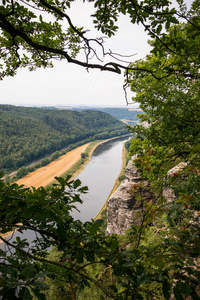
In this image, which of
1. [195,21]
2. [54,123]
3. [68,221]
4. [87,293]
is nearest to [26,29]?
[195,21]

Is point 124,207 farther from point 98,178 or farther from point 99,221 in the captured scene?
point 98,178

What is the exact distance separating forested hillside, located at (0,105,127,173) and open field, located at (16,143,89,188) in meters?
9.49

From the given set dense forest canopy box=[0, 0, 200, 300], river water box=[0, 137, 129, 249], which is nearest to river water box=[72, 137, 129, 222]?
river water box=[0, 137, 129, 249]

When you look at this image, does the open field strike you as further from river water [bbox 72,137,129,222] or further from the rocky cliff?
the rocky cliff

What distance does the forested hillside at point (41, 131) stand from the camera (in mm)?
73562

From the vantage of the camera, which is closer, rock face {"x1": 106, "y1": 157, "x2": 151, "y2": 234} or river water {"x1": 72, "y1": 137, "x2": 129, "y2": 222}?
rock face {"x1": 106, "y1": 157, "x2": 151, "y2": 234}

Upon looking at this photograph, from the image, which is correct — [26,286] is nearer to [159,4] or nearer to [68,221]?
[68,221]

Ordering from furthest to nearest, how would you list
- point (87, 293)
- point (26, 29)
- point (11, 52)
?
point (87, 293)
point (11, 52)
point (26, 29)

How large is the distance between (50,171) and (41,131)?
43244mm

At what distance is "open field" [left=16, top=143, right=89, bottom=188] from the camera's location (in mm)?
53787

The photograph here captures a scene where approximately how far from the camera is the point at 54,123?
11562 cm

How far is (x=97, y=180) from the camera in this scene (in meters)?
55.3

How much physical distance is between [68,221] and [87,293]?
16.4 metres

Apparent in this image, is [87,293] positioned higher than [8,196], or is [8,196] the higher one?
[8,196]
